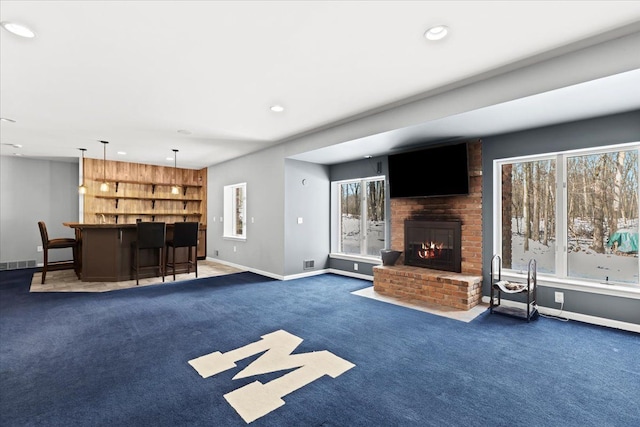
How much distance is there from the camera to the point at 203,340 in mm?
2975

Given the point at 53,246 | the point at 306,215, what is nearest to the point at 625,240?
the point at 306,215

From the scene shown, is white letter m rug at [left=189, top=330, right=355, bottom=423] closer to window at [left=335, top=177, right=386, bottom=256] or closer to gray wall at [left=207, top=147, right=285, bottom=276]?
gray wall at [left=207, top=147, right=285, bottom=276]

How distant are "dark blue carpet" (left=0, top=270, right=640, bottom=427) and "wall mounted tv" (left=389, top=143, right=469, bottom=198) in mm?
1827

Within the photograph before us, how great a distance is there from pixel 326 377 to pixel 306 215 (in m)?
3.96

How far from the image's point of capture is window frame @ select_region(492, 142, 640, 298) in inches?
130

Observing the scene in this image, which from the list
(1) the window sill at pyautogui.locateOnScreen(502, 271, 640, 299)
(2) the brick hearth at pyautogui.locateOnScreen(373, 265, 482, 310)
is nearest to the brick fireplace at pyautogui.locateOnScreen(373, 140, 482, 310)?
(2) the brick hearth at pyautogui.locateOnScreen(373, 265, 482, 310)

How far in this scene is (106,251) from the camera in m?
5.48

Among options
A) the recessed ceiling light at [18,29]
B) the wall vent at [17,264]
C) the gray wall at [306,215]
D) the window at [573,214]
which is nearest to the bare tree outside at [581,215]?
the window at [573,214]

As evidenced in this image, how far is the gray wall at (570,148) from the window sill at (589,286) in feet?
0.16

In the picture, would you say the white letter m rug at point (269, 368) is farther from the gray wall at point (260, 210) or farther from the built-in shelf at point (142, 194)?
the built-in shelf at point (142, 194)

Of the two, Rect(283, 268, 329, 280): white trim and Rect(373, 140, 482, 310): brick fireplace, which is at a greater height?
Rect(373, 140, 482, 310): brick fireplace

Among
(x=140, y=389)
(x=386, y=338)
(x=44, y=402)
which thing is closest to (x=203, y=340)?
(x=140, y=389)

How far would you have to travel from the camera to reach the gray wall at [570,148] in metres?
3.23

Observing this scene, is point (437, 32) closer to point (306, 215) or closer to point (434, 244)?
point (434, 244)
